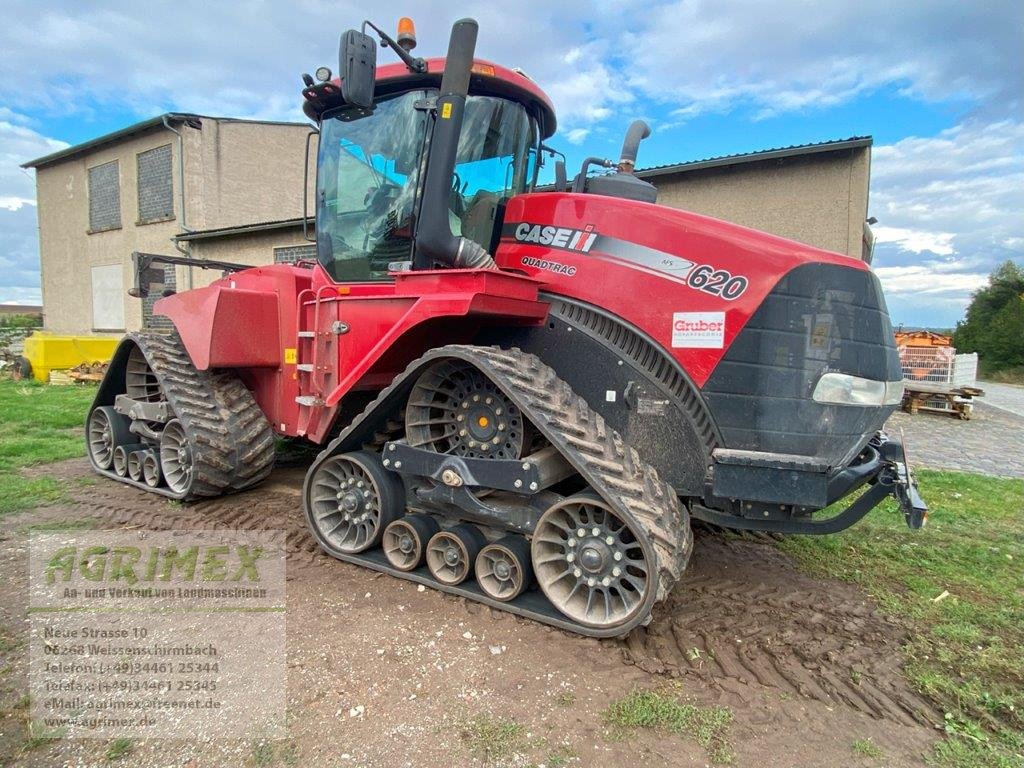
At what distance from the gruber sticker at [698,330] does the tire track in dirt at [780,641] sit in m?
1.51

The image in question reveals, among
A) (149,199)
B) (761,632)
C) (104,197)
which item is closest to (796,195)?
(761,632)

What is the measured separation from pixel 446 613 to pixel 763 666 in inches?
64.2

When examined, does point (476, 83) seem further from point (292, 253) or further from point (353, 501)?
point (292, 253)

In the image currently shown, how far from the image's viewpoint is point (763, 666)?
305 centimetres

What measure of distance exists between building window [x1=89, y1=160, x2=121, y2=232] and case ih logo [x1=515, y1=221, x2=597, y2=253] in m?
22.7

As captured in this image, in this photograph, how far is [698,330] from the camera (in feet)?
10.7

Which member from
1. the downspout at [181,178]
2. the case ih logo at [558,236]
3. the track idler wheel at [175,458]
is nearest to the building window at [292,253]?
the downspout at [181,178]

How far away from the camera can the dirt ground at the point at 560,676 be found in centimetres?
243

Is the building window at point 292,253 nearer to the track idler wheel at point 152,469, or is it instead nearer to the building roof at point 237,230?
the building roof at point 237,230

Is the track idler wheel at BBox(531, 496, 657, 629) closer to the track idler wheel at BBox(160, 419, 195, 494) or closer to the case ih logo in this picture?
the case ih logo

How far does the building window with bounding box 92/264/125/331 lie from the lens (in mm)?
22125

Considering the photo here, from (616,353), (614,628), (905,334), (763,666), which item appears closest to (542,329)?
(616,353)

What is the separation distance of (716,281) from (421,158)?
6.75 ft

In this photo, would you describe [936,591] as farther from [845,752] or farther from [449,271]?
[449,271]
